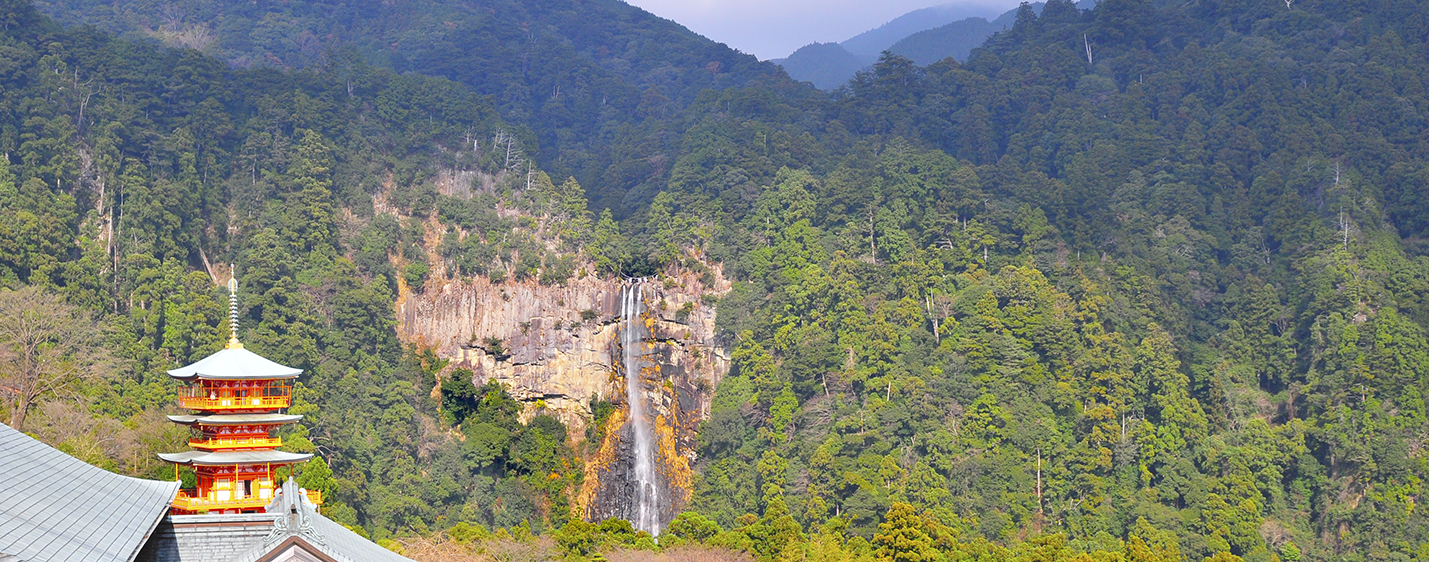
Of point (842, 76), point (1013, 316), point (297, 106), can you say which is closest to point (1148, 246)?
point (1013, 316)

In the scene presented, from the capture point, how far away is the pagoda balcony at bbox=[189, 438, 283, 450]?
2606 centimetres

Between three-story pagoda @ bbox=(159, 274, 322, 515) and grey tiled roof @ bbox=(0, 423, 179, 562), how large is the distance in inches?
214

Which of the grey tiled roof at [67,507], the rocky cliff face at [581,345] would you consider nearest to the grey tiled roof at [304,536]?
the grey tiled roof at [67,507]

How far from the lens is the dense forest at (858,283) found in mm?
43969

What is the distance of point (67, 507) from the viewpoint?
16.7 metres

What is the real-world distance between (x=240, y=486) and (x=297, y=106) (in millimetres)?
34476

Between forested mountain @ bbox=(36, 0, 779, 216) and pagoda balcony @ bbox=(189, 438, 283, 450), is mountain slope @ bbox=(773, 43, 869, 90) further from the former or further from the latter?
pagoda balcony @ bbox=(189, 438, 283, 450)

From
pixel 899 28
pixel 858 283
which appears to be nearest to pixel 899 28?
pixel 899 28

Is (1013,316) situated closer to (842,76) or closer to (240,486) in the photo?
(240,486)

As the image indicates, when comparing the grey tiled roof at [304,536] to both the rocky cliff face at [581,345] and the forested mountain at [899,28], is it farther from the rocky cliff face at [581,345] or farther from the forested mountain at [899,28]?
the forested mountain at [899,28]

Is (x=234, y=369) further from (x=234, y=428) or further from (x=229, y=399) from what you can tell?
(x=234, y=428)

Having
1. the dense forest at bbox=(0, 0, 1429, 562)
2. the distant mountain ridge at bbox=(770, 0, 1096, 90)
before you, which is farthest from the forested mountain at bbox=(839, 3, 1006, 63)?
the dense forest at bbox=(0, 0, 1429, 562)

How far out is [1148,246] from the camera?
5538cm

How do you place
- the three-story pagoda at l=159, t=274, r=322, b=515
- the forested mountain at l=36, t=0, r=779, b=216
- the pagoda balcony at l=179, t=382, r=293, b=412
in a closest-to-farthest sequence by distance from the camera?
the three-story pagoda at l=159, t=274, r=322, b=515
the pagoda balcony at l=179, t=382, r=293, b=412
the forested mountain at l=36, t=0, r=779, b=216
